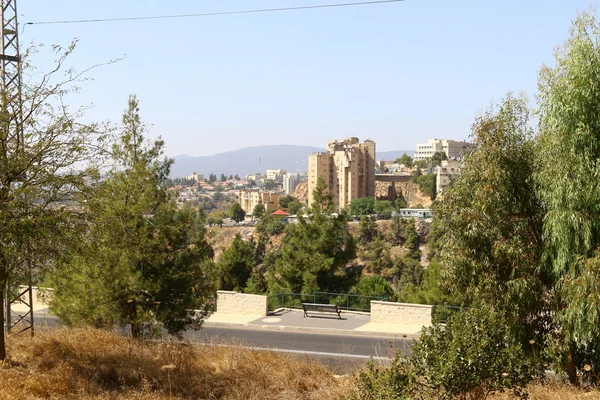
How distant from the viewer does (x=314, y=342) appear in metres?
17.7

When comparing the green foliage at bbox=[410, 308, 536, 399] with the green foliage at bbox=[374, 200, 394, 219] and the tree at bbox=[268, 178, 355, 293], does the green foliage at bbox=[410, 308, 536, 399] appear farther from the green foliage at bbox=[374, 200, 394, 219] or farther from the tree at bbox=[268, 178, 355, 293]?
the green foliage at bbox=[374, 200, 394, 219]

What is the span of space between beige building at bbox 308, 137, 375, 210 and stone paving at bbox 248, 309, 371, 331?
147 meters

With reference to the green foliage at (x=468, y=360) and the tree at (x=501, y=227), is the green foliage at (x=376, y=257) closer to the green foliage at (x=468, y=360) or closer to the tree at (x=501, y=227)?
the tree at (x=501, y=227)

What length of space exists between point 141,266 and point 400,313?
10057 millimetres

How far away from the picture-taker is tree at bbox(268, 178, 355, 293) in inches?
1072

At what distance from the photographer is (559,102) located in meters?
9.11

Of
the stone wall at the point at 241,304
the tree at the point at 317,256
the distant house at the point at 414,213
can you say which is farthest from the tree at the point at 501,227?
the distant house at the point at 414,213

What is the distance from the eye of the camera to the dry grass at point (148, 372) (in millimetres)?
7726

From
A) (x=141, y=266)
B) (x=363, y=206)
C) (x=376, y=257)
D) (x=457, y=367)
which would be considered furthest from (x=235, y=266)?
(x=363, y=206)

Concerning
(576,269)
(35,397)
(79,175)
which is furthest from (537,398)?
(79,175)

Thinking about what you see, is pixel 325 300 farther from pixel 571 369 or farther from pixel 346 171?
pixel 346 171

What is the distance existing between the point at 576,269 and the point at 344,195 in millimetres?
164240

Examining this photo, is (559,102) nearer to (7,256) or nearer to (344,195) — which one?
(7,256)

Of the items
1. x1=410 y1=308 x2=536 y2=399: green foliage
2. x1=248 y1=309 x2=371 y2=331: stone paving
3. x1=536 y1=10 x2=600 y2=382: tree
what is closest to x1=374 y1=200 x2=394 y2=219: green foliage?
→ x1=248 y1=309 x2=371 y2=331: stone paving
